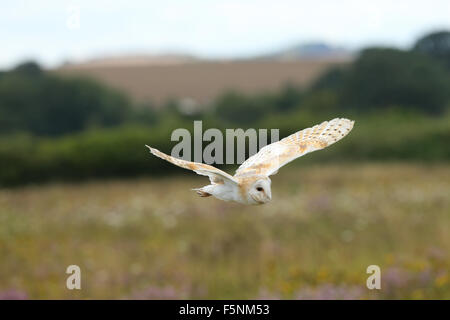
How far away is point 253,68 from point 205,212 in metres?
26.0

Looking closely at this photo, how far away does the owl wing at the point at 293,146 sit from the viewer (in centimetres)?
131

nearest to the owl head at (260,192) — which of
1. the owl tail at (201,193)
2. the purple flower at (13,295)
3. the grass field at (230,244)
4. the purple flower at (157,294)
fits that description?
the owl tail at (201,193)

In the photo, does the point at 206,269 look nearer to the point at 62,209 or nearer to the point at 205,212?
the point at 205,212

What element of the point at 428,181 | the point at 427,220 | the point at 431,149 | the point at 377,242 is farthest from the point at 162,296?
the point at 431,149

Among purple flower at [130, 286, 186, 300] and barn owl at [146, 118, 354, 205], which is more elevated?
barn owl at [146, 118, 354, 205]

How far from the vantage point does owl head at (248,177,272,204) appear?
1.21 metres

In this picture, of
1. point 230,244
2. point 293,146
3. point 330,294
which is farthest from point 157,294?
point 293,146

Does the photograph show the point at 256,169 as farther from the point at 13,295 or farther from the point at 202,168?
the point at 13,295

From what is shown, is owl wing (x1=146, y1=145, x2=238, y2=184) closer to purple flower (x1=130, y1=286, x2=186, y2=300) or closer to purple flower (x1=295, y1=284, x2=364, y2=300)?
purple flower (x1=295, y1=284, x2=364, y2=300)

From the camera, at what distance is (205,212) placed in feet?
38.9

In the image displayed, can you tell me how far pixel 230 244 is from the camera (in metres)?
10.2

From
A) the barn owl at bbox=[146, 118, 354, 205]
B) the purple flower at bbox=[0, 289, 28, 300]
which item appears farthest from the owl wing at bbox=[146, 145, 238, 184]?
the purple flower at bbox=[0, 289, 28, 300]

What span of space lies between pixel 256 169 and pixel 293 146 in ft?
0.71

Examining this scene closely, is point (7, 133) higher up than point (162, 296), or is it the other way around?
point (7, 133)
